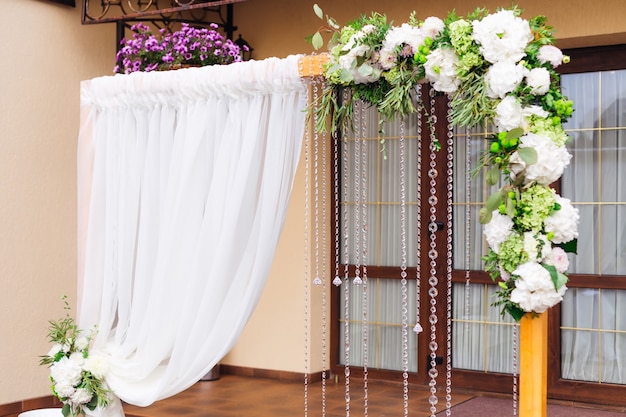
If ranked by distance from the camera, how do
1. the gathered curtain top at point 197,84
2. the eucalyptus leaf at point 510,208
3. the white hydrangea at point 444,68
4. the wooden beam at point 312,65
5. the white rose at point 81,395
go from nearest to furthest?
the eucalyptus leaf at point 510,208, the white hydrangea at point 444,68, the wooden beam at point 312,65, the gathered curtain top at point 197,84, the white rose at point 81,395

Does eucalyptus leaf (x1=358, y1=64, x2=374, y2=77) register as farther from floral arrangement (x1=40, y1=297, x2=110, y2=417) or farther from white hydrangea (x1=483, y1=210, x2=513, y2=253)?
floral arrangement (x1=40, y1=297, x2=110, y2=417)

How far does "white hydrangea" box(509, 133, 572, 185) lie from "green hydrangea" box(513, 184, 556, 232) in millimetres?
43

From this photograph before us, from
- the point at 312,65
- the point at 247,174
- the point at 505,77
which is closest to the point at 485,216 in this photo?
the point at 505,77

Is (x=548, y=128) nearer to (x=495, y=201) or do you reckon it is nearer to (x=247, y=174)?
(x=495, y=201)

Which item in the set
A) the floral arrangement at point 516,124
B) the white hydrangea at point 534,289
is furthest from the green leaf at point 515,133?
the white hydrangea at point 534,289

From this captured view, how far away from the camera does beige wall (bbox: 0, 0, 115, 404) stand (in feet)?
18.4

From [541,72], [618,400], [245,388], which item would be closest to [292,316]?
[245,388]

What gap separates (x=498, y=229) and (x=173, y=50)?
3113 millimetres

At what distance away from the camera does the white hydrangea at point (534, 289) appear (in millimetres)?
3242

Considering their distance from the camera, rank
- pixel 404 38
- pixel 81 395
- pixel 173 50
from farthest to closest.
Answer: pixel 173 50 < pixel 81 395 < pixel 404 38

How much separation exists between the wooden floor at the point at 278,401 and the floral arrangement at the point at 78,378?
947 millimetres

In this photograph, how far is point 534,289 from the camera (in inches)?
128

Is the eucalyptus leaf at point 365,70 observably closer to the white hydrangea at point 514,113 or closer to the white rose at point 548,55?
the white hydrangea at point 514,113

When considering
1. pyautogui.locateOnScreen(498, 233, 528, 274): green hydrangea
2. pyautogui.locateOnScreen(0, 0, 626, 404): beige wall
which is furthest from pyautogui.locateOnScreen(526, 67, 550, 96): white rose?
pyautogui.locateOnScreen(0, 0, 626, 404): beige wall
